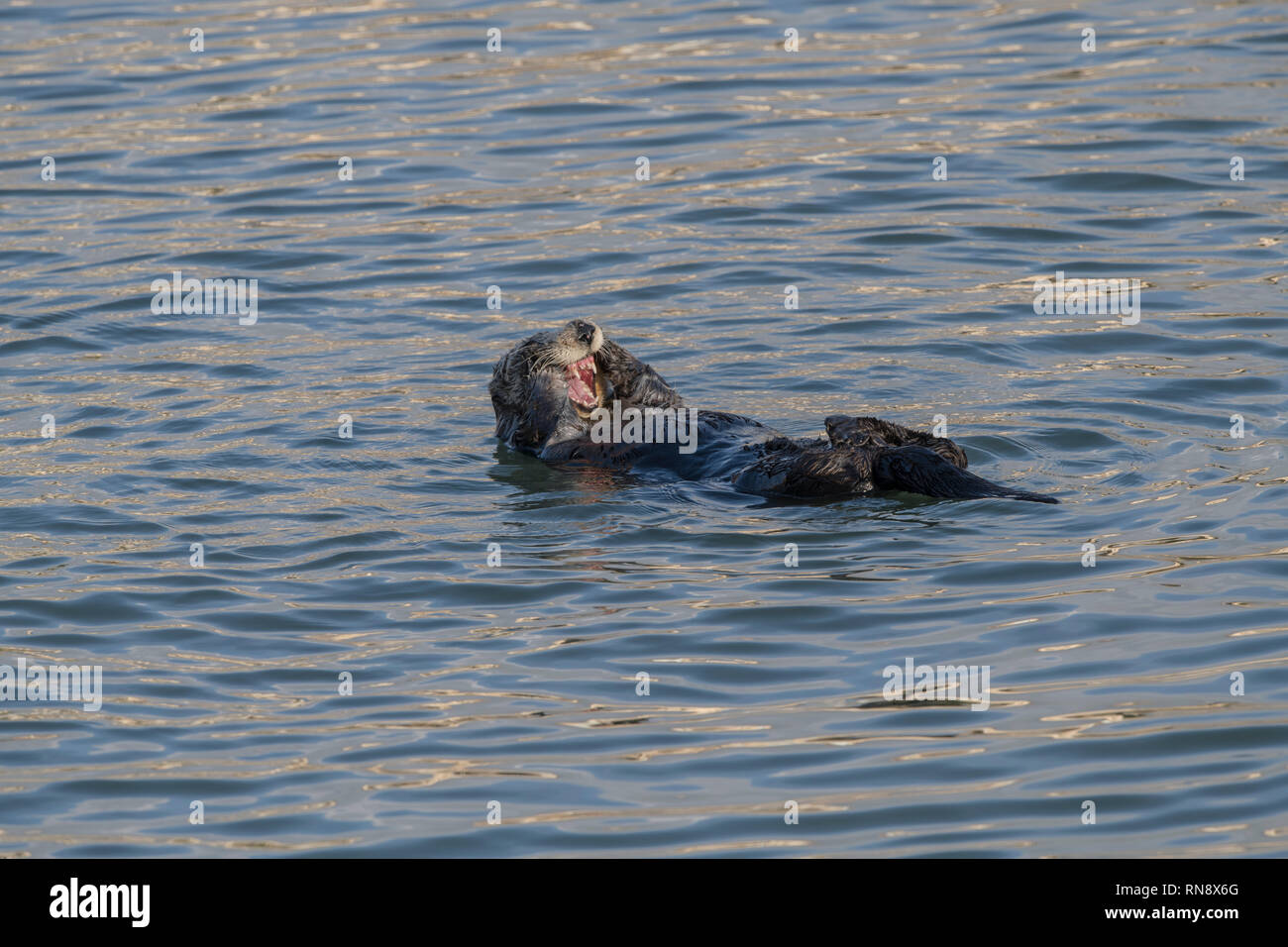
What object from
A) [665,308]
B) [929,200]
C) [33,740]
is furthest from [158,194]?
[33,740]

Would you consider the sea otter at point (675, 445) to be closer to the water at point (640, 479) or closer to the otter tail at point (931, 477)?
the otter tail at point (931, 477)

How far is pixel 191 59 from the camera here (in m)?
14.1

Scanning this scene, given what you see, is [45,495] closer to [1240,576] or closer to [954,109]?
[1240,576]

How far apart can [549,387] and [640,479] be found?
61 cm

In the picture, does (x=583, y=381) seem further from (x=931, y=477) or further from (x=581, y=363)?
(x=931, y=477)

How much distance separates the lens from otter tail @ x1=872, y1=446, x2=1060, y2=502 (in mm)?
6094

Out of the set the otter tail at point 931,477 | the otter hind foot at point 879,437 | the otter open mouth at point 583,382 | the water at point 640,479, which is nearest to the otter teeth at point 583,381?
the otter open mouth at point 583,382

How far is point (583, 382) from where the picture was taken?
23.9ft

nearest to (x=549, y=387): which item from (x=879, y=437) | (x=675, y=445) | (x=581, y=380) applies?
(x=581, y=380)

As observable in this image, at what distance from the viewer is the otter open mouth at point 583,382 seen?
722 cm

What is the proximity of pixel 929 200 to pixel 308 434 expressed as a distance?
15.2 ft

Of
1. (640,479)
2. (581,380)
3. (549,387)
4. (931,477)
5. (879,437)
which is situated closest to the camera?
(931,477)

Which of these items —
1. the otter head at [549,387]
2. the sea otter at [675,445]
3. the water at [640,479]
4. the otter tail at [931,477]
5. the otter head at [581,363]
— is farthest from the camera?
the otter head at [549,387]

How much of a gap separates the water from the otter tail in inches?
3.1
